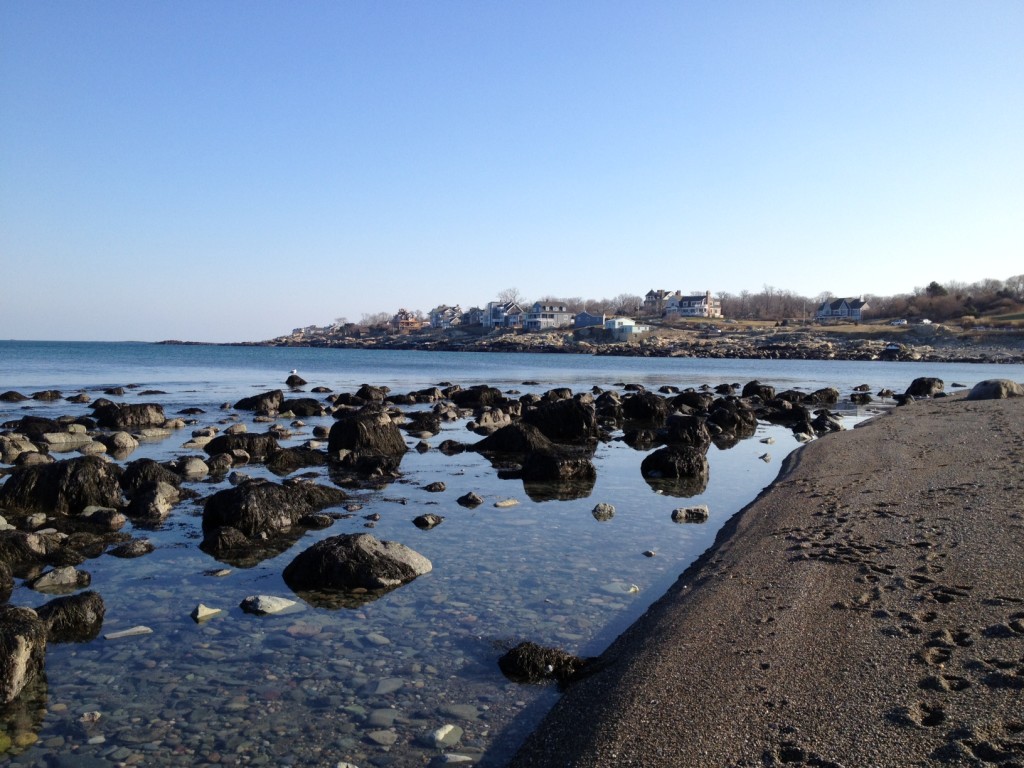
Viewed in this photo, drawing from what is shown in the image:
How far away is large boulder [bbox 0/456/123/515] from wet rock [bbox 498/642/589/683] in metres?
9.83

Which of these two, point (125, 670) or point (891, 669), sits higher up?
point (891, 669)

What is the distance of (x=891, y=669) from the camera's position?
6172 mm

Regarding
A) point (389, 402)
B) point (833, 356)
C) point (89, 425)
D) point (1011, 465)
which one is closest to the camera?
point (1011, 465)

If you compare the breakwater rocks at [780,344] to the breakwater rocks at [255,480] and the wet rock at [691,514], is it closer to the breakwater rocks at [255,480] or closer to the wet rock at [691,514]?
the breakwater rocks at [255,480]

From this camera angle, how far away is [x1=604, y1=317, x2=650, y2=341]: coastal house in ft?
489

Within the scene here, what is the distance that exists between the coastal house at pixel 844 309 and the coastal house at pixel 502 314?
69502mm

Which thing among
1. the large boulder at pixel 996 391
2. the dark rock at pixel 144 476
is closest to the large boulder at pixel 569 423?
the dark rock at pixel 144 476

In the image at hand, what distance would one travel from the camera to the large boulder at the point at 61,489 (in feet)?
44.7

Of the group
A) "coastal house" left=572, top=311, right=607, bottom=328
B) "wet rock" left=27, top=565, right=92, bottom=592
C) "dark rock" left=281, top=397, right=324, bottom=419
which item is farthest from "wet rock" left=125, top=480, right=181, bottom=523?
"coastal house" left=572, top=311, right=607, bottom=328

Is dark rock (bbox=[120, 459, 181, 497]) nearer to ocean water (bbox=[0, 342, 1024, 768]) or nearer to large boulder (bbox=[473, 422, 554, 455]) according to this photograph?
ocean water (bbox=[0, 342, 1024, 768])

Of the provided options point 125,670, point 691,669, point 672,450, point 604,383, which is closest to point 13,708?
point 125,670

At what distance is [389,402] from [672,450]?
22.3 m

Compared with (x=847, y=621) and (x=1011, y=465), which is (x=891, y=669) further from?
(x=1011, y=465)

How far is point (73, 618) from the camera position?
27.2ft
